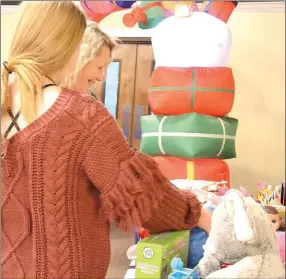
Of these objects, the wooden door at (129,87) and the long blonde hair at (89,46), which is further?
the wooden door at (129,87)

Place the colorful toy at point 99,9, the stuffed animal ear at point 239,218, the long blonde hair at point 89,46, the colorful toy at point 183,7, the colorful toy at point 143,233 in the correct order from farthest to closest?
→ the colorful toy at point 99,9
the colorful toy at point 183,7
the long blonde hair at point 89,46
the colorful toy at point 143,233
the stuffed animal ear at point 239,218

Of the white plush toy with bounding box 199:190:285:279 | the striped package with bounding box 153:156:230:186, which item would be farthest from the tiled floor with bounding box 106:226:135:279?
the striped package with bounding box 153:156:230:186

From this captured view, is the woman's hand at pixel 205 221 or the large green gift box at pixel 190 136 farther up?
the woman's hand at pixel 205 221

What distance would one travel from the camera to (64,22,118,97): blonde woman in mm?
708

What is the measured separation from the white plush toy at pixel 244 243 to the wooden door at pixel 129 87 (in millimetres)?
456

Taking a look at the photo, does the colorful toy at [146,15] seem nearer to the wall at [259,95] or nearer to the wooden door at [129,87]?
the wooden door at [129,87]

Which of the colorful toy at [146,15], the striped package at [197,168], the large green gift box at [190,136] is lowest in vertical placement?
the striped package at [197,168]

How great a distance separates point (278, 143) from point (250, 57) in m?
0.23

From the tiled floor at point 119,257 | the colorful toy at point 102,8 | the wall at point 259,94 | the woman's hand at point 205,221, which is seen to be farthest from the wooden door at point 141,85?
the woman's hand at point 205,221

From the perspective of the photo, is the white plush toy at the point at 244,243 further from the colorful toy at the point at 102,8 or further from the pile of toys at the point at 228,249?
the colorful toy at the point at 102,8

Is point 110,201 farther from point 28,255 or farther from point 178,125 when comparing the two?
point 178,125

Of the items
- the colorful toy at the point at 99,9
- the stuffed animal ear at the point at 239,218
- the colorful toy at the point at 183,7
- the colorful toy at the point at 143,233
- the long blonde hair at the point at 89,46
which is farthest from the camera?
the colorful toy at the point at 99,9

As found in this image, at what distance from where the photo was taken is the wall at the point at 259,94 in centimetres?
106

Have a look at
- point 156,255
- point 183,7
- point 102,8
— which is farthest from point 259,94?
point 156,255
